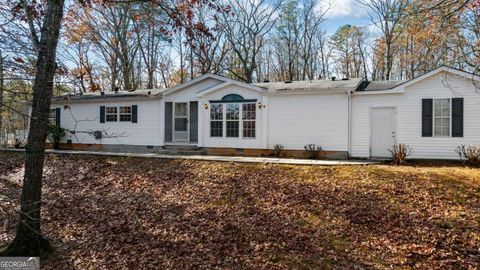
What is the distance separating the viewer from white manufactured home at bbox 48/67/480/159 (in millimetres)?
12227

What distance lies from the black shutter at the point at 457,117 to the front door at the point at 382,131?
1.93m

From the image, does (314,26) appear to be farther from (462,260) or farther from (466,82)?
(462,260)

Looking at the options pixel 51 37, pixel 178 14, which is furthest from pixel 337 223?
pixel 51 37

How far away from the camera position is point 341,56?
103 ft

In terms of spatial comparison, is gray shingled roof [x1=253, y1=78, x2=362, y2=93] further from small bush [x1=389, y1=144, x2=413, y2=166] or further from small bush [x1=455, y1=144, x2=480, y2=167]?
small bush [x1=455, y1=144, x2=480, y2=167]

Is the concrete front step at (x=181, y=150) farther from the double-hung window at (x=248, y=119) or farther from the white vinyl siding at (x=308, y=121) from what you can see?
the white vinyl siding at (x=308, y=121)

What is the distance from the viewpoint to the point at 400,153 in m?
12.1

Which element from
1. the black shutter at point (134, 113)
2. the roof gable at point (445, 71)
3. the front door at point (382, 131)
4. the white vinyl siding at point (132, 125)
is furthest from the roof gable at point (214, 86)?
the roof gable at point (445, 71)

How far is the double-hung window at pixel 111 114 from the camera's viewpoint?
1788 cm

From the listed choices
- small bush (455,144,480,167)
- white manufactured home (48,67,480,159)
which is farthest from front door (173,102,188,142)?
small bush (455,144,480,167)

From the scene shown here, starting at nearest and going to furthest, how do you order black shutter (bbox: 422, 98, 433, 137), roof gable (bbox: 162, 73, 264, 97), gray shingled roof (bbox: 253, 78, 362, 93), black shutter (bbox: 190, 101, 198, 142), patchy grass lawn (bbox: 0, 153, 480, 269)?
1. patchy grass lawn (bbox: 0, 153, 480, 269)
2. black shutter (bbox: 422, 98, 433, 137)
3. gray shingled roof (bbox: 253, 78, 362, 93)
4. roof gable (bbox: 162, 73, 264, 97)
5. black shutter (bbox: 190, 101, 198, 142)

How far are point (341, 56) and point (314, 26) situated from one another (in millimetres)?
3634

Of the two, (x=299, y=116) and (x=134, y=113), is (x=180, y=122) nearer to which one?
(x=134, y=113)

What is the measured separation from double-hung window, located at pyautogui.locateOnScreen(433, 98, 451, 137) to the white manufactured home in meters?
0.03
